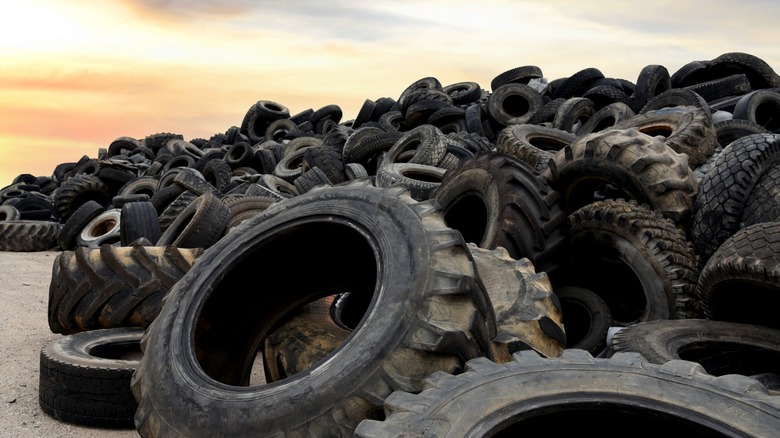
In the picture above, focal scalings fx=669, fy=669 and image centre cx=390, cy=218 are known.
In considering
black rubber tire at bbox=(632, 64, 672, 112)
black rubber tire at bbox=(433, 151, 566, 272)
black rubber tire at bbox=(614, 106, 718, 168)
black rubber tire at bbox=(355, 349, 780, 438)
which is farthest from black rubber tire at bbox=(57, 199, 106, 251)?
black rubber tire at bbox=(355, 349, 780, 438)

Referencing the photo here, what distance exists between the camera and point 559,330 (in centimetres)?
330

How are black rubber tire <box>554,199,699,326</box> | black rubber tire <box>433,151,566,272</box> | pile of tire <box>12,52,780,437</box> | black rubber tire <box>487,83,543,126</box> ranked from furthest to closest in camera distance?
black rubber tire <box>487,83,543,126</box> < black rubber tire <box>433,151,566,272</box> < black rubber tire <box>554,199,699,326</box> < pile of tire <box>12,52,780,437</box>

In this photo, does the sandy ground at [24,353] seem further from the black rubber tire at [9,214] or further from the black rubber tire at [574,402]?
the black rubber tire at [9,214]

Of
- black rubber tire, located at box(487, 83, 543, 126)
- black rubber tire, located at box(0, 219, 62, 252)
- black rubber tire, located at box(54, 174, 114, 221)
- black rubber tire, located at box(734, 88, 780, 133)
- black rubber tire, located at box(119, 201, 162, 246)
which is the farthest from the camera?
black rubber tire, located at box(54, 174, 114, 221)

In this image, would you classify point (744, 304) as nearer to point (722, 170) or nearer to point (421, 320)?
point (722, 170)

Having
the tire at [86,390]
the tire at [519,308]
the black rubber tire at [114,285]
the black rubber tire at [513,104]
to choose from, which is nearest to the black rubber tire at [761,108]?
the black rubber tire at [513,104]

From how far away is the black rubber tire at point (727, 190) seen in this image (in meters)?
4.36

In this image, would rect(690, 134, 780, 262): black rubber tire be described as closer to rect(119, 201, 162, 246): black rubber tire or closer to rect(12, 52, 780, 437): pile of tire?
rect(12, 52, 780, 437): pile of tire

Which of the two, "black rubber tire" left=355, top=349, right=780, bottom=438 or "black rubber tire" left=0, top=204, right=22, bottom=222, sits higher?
"black rubber tire" left=355, top=349, right=780, bottom=438

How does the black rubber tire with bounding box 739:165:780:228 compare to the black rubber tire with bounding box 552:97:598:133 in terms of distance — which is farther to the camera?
the black rubber tire with bounding box 552:97:598:133

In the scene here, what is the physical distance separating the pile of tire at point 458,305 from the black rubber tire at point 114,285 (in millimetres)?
15

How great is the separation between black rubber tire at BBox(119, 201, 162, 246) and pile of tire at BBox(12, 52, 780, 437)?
0.02 meters

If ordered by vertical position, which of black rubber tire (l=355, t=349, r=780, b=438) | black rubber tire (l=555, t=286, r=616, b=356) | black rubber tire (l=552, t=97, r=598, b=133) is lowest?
black rubber tire (l=555, t=286, r=616, b=356)

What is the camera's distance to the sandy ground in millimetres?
3672
